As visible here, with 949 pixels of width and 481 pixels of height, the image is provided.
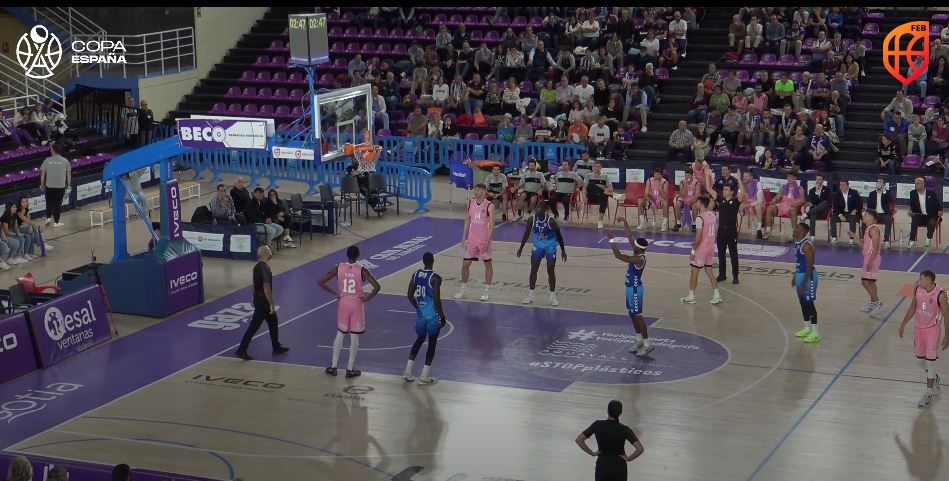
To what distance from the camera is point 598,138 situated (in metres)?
33.5

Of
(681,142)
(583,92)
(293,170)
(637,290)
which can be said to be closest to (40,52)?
(293,170)

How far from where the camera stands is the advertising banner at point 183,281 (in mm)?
21531

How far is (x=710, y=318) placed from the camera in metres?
21.2

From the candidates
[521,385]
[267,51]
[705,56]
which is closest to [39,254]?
[521,385]

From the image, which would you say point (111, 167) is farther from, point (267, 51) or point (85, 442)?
point (267, 51)

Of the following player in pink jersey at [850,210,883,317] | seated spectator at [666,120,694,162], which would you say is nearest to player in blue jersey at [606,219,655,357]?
player in pink jersey at [850,210,883,317]

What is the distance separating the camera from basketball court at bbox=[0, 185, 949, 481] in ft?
49.7

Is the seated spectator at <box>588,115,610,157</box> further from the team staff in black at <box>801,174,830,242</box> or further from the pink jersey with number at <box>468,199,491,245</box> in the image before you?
the pink jersey with number at <box>468,199,491,245</box>

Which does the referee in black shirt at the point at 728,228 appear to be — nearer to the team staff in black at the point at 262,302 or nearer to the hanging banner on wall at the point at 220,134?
the hanging banner on wall at the point at 220,134

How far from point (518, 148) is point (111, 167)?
12858 mm

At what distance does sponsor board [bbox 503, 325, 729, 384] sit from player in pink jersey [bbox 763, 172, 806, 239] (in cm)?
739

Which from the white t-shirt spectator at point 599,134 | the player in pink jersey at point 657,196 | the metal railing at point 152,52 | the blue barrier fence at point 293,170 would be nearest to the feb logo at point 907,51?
the white t-shirt spectator at point 599,134

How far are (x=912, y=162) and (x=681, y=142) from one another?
5.41 meters

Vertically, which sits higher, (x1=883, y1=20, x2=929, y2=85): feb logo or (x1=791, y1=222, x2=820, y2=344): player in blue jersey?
(x1=883, y1=20, x2=929, y2=85): feb logo
